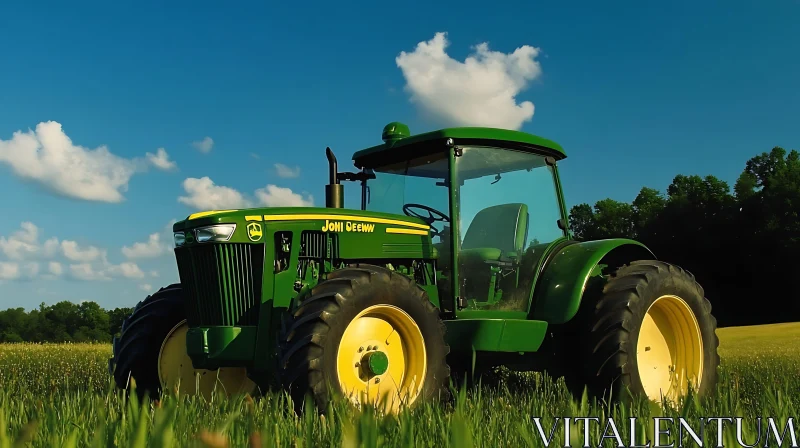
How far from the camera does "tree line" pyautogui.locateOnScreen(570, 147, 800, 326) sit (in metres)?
44.4

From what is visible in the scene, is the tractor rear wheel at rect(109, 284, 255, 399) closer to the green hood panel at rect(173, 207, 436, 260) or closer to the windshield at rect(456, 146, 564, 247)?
the green hood panel at rect(173, 207, 436, 260)

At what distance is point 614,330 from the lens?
5.41 metres

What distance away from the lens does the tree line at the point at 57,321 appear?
3925cm

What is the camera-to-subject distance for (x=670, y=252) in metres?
50.6

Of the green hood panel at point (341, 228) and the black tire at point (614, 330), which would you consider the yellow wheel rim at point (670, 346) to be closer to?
the black tire at point (614, 330)

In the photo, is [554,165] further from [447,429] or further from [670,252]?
[670,252]

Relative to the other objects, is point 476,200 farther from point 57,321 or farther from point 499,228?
point 57,321

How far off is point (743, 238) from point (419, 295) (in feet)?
158

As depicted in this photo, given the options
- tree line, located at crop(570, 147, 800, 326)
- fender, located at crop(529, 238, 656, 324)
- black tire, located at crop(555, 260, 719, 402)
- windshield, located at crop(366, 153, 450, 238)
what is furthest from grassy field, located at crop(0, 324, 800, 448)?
tree line, located at crop(570, 147, 800, 326)

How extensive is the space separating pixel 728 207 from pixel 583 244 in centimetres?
4859

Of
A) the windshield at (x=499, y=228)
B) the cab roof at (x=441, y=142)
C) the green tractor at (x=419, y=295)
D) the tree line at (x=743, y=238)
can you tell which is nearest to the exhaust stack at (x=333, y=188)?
the green tractor at (x=419, y=295)

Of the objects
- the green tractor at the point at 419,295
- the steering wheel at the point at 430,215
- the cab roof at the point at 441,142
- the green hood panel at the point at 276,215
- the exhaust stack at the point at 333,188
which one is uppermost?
the cab roof at the point at 441,142

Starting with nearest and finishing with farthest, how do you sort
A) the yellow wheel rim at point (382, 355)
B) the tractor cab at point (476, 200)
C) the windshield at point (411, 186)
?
the yellow wheel rim at point (382, 355)
the tractor cab at point (476, 200)
the windshield at point (411, 186)

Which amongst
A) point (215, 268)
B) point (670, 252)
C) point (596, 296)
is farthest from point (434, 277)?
point (670, 252)
